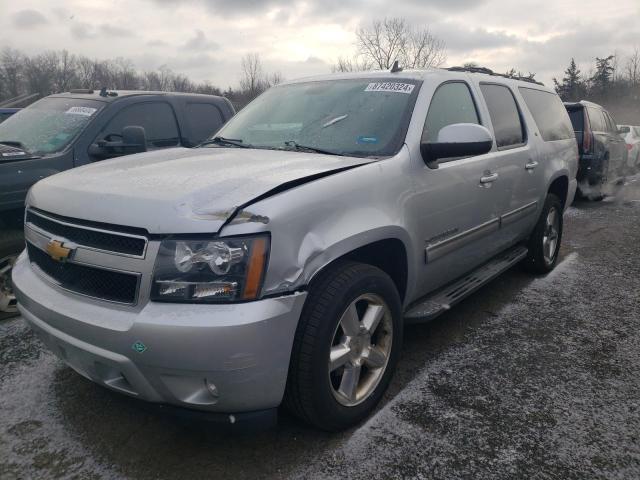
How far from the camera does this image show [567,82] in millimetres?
53156

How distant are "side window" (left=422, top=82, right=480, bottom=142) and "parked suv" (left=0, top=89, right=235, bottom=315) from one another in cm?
244

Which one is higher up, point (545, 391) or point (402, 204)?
point (402, 204)

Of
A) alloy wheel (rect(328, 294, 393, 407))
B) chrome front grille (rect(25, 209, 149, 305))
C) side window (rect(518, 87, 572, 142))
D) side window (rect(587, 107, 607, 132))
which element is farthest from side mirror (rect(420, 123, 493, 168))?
side window (rect(587, 107, 607, 132))

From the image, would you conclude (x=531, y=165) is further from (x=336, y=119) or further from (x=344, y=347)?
(x=344, y=347)

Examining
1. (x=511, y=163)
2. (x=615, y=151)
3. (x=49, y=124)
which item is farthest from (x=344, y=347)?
(x=615, y=151)

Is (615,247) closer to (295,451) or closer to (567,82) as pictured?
(295,451)

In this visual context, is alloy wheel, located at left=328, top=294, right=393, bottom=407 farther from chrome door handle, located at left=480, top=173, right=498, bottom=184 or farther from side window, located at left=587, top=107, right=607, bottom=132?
side window, located at left=587, top=107, right=607, bottom=132

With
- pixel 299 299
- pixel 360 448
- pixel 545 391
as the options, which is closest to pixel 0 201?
pixel 299 299

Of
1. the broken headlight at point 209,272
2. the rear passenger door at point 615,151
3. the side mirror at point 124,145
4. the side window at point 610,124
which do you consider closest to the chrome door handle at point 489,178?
the broken headlight at point 209,272

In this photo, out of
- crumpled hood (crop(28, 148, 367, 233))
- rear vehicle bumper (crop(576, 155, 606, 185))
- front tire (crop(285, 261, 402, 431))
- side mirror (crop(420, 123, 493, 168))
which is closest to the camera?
crumpled hood (crop(28, 148, 367, 233))

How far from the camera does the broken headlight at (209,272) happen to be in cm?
191

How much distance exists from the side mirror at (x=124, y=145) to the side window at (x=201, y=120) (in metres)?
1.07

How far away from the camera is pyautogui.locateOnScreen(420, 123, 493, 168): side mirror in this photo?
9.11 ft

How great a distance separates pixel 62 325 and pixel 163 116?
3.41 metres
